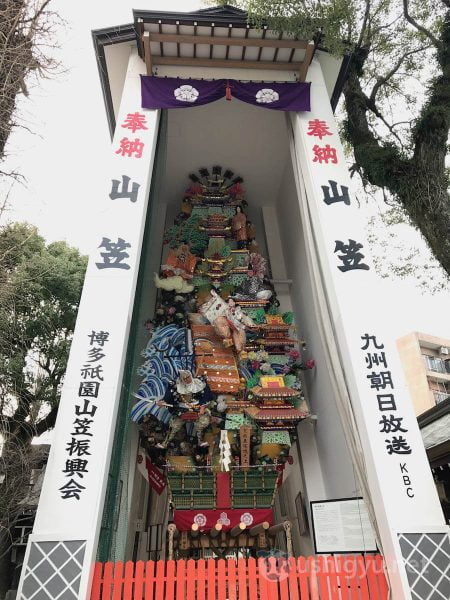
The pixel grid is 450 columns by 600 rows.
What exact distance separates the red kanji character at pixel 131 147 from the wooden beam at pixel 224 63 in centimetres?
149

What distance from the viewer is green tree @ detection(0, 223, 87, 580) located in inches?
241

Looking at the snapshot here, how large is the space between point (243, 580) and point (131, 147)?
488 centimetres

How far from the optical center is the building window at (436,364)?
23.1 meters

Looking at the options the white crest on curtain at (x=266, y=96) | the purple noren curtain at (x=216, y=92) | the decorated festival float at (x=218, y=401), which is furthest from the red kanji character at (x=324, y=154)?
the decorated festival float at (x=218, y=401)

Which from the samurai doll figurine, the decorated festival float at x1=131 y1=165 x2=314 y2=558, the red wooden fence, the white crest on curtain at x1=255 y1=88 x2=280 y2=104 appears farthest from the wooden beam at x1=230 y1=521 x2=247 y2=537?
the white crest on curtain at x1=255 y1=88 x2=280 y2=104

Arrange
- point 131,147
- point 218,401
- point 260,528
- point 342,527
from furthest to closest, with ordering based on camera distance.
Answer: point 218,401
point 260,528
point 131,147
point 342,527

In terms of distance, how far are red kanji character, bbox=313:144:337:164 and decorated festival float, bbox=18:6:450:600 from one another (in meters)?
0.03

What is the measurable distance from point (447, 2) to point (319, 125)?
1.99m

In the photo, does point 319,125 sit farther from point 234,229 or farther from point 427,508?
point 427,508

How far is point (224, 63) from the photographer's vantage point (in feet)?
22.5

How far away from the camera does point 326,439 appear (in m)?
6.82

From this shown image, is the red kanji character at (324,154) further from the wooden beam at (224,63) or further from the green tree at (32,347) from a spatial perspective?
the green tree at (32,347)

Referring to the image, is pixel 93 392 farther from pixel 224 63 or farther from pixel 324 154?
pixel 224 63

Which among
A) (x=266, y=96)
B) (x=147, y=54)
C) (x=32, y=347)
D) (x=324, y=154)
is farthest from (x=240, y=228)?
(x=32, y=347)
